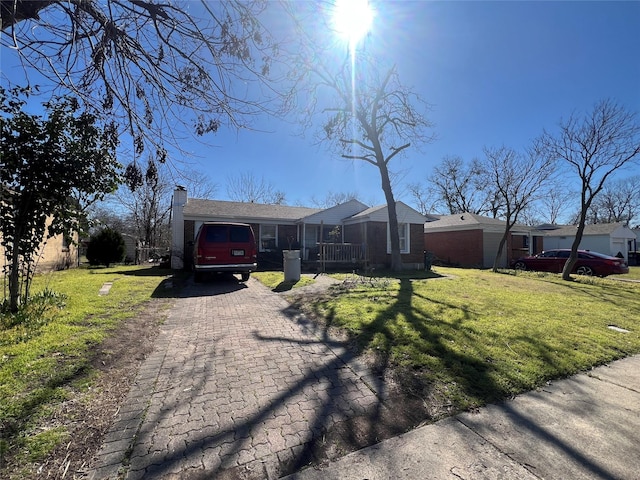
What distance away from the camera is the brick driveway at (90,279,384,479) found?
2.10 meters

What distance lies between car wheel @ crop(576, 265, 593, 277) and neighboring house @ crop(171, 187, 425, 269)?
8.06 m

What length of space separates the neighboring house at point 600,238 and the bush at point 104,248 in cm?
3485

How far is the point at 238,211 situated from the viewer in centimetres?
1842

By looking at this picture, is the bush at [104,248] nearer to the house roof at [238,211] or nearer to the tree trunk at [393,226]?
the house roof at [238,211]

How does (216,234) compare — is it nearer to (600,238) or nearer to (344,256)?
(344,256)

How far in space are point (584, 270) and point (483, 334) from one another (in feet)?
52.6

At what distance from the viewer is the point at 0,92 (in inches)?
187

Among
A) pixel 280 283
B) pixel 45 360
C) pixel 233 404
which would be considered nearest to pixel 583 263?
pixel 280 283

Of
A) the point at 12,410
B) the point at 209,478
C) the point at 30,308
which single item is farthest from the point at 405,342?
the point at 30,308

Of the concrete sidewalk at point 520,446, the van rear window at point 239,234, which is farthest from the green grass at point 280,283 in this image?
the concrete sidewalk at point 520,446

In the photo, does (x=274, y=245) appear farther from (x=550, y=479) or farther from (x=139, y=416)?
Answer: (x=550, y=479)

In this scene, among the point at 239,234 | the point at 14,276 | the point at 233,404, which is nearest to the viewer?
the point at 233,404

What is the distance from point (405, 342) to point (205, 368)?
273 centimetres

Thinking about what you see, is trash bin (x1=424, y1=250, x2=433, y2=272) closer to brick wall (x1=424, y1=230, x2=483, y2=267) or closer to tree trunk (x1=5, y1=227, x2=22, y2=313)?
brick wall (x1=424, y1=230, x2=483, y2=267)
